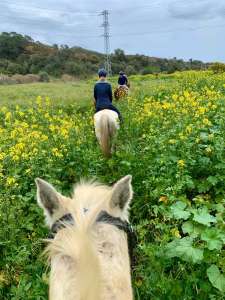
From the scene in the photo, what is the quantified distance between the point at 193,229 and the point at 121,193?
1206mm

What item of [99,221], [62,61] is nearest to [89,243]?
[99,221]

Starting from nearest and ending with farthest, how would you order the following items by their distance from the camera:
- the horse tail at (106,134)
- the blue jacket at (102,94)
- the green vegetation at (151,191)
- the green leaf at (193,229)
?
1. the green leaf at (193,229)
2. the green vegetation at (151,191)
3. the horse tail at (106,134)
4. the blue jacket at (102,94)

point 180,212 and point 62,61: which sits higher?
point 180,212

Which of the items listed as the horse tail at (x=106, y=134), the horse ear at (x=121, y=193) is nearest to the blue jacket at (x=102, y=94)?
the horse tail at (x=106, y=134)

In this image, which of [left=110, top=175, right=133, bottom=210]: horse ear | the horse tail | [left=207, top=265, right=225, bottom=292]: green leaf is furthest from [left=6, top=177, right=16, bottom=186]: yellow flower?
the horse tail

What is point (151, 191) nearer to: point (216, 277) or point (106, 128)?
point (216, 277)

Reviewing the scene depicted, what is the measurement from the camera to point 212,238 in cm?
375

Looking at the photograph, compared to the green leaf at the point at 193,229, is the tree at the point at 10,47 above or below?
below

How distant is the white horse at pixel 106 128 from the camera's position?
895 cm

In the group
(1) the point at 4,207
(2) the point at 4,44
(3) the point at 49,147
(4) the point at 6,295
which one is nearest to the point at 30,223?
(1) the point at 4,207

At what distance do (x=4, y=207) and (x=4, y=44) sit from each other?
220 ft

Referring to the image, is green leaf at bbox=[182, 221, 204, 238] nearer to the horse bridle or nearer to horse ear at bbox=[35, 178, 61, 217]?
the horse bridle

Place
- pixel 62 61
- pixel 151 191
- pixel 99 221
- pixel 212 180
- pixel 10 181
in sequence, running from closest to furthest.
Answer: pixel 99 221 < pixel 10 181 < pixel 151 191 < pixel 212 180 < pixel 62 61

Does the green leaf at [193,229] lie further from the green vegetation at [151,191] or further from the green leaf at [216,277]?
the green leaf at [216,277]
